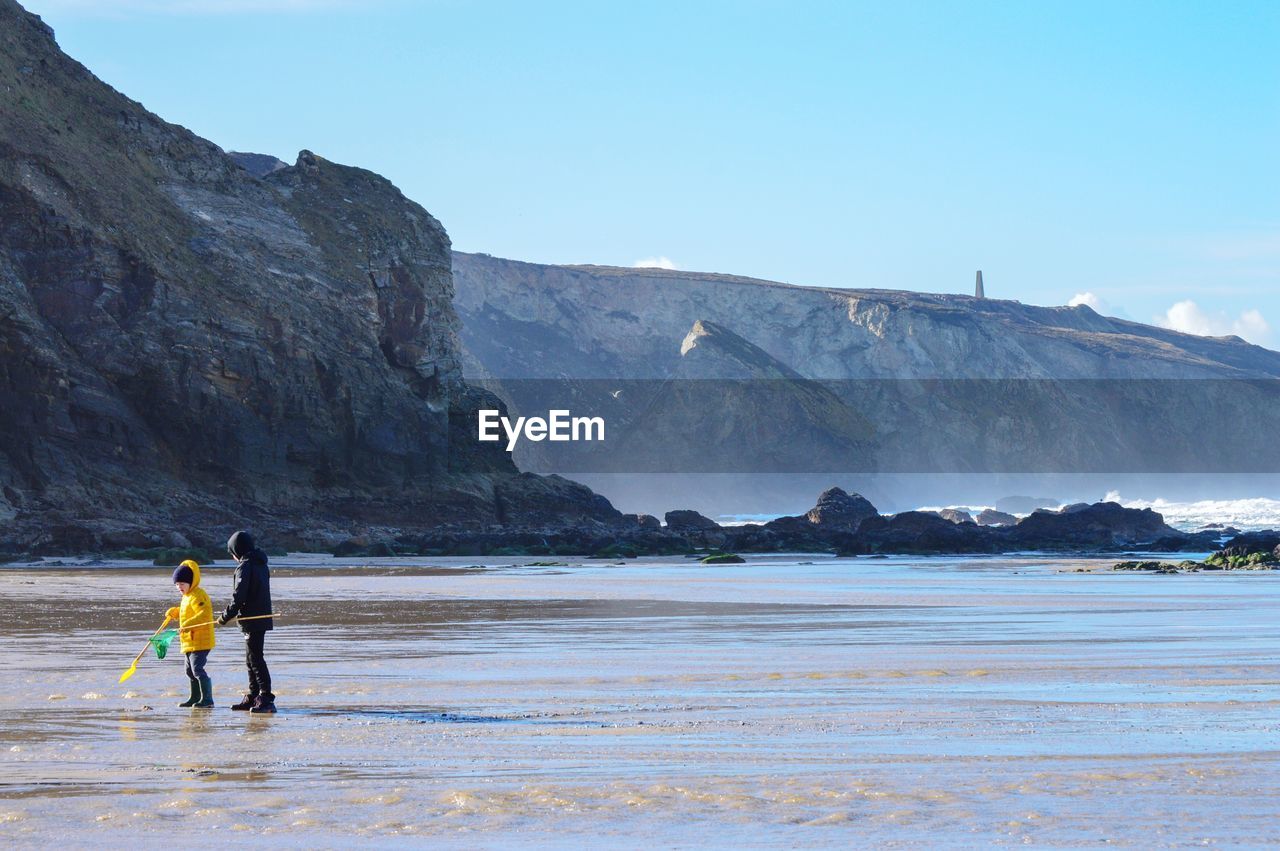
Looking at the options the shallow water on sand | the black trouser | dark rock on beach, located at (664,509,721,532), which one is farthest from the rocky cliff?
the black trouser

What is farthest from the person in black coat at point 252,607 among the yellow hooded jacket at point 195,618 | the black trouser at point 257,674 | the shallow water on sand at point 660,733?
the shallow water on sand at point 660,733

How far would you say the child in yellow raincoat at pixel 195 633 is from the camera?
11.4 m

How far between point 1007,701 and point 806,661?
333cm

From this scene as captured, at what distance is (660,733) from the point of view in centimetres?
964

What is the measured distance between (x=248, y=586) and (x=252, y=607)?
0.53 feet

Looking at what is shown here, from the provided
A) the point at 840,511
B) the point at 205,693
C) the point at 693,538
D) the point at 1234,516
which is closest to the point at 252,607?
the point at 205,693

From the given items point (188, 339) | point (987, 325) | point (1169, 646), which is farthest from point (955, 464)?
point (1169, 646)

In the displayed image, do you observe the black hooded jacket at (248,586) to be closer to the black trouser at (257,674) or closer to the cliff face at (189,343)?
the black trouser at (257,674)

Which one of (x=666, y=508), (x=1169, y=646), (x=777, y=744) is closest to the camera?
(x=777, y=744)

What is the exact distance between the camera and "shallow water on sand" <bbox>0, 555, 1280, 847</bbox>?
22.9 ft

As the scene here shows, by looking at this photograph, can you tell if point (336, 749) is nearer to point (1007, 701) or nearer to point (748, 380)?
point (1007, 701)

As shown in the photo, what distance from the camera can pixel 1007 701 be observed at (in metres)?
11.0

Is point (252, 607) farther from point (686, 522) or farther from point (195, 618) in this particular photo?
point (686, 522)

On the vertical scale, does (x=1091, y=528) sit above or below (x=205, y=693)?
above
